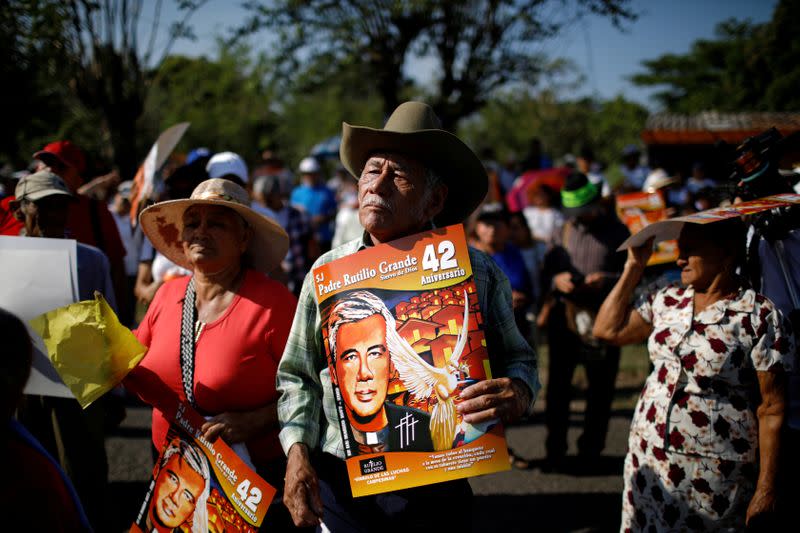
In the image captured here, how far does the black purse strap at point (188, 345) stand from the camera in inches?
104

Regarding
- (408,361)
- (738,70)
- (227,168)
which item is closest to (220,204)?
(408,361)

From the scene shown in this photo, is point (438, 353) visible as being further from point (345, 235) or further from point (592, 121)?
point (592, 121)

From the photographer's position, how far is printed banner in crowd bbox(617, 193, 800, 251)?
261 cm

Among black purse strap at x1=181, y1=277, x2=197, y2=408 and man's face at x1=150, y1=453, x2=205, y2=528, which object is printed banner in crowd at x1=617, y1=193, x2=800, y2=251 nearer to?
black purse strap at x1=181, y1=277, x2=197, y2=408

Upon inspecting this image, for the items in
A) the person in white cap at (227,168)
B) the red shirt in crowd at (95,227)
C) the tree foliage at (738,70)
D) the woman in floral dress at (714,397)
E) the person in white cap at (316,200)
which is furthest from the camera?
the tree foliage at (738,70)

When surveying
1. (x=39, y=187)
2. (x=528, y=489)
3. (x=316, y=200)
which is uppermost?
(x=316, y=200)

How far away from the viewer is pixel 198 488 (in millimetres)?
2408

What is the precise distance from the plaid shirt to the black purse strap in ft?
1.78

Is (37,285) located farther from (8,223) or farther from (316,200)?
(316,200)

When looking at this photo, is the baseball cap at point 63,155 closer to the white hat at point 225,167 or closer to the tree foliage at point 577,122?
the white hat at point 225,167

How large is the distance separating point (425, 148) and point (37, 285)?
176 centimetres

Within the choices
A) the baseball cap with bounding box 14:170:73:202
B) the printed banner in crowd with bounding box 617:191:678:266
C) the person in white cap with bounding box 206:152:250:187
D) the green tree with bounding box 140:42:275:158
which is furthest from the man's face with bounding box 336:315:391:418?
the green tree with bounding box 140:42:275:158

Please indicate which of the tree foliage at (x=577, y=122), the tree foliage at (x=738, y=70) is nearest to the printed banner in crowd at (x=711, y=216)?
the tree foliage at (x=738, y=70)

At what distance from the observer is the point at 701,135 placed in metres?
23.0
